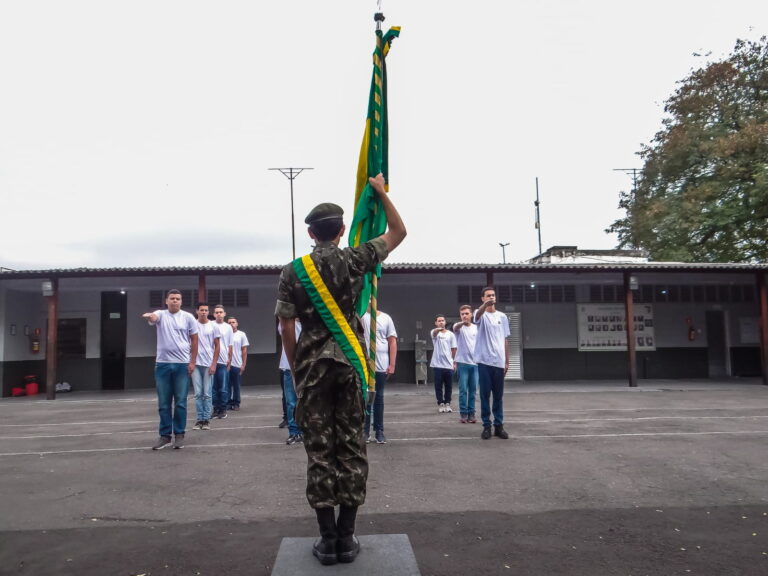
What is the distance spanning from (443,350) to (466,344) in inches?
26.4

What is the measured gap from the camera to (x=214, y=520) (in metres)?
3.93

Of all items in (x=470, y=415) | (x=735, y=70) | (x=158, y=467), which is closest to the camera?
(x=158, y=467)

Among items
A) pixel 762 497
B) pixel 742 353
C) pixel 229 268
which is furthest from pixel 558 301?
pixel 762 497

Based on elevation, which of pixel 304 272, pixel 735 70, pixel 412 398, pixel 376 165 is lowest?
pixel 412 398

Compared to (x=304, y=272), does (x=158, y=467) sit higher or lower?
lower

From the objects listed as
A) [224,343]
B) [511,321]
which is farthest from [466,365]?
[511,321]

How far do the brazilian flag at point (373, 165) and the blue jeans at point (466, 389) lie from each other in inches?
236

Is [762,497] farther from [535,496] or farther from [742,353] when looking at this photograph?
[742,353]

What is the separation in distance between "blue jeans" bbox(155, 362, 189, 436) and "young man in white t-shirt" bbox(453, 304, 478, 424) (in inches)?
162

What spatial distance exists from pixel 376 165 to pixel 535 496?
296cm

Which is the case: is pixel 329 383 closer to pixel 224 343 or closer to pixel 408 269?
pixel 224 343

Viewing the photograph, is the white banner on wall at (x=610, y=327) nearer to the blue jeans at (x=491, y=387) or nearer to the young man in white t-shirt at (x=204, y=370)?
the blue jeans at (x=491, y=387)

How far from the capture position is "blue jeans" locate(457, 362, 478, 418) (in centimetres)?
898

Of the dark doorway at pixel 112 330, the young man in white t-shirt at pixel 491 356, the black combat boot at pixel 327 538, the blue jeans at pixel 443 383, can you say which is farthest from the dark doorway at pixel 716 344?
the black combat boot at pixel 327 538
